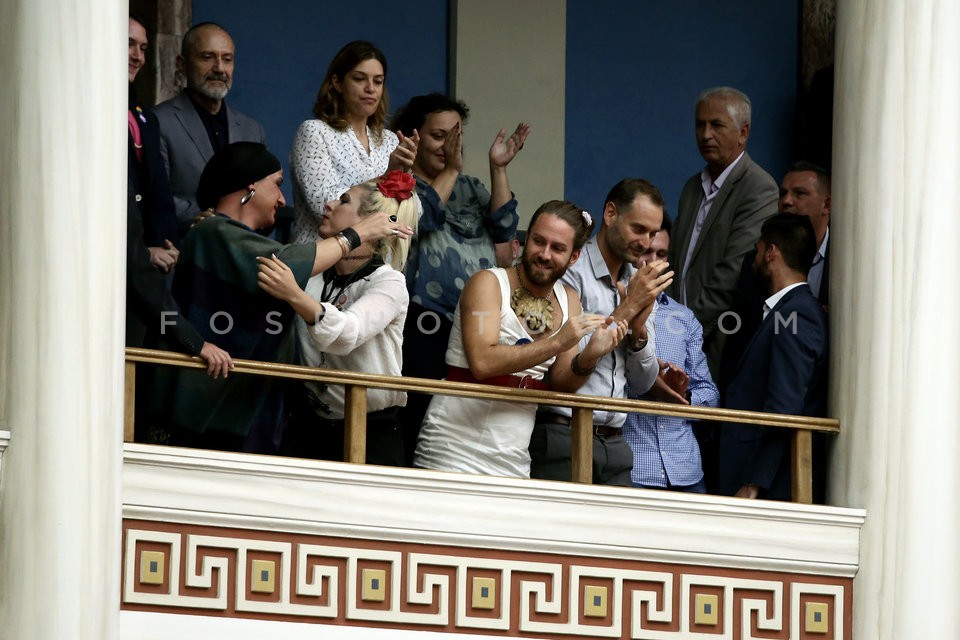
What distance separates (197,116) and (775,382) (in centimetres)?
252

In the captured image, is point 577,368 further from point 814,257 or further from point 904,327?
point 814,257

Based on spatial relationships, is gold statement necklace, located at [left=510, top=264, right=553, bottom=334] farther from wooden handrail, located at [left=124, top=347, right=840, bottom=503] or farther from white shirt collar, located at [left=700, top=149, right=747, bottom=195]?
white shirt collar, located at [left=700, top=149, right=747, bottom=195]

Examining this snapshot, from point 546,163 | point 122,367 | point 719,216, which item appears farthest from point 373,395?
point 546,163

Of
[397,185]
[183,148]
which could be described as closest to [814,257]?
[397,185]

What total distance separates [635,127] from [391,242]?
340 cm

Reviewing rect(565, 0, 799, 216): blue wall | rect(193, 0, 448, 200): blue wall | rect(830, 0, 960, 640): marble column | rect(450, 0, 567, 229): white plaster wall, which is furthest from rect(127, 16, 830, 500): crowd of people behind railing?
rect(565, 0, 799, 216): blue wall

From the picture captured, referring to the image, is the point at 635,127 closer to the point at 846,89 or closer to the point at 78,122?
the point at 846,89

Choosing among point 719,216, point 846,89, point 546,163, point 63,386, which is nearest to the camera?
point 63,386

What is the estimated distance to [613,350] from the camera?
8859mm

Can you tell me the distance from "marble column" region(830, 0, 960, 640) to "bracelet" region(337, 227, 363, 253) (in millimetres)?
1905

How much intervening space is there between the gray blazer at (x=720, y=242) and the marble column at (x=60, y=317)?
2.64 metres

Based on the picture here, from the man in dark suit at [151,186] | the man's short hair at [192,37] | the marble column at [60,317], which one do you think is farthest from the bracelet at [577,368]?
the man's short hair at [192,37]

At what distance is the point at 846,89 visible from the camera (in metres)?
9.11

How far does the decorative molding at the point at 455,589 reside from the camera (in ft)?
27.1
